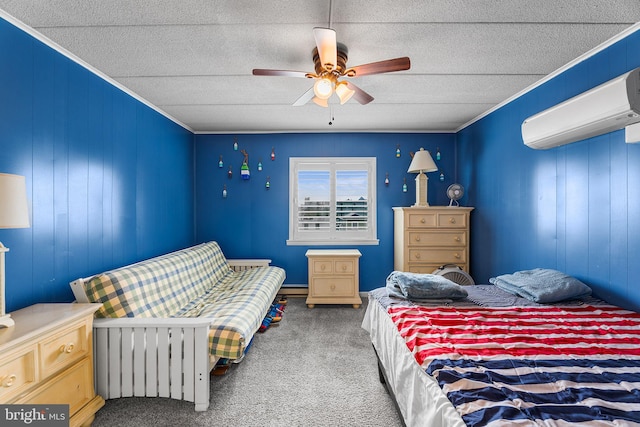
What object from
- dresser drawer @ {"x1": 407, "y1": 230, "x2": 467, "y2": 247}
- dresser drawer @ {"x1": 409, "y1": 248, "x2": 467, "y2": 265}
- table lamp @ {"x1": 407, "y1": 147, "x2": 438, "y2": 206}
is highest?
table lamp @ {"x1": 407, "y1": 147, "x2": 438, "y2": 206}

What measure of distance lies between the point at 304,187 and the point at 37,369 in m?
3.56

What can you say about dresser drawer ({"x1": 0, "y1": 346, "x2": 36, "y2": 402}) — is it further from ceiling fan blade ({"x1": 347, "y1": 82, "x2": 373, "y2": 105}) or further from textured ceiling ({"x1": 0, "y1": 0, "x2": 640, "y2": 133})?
ceiling fan blade ({"x1": 347, "y1": 82, "x2": 373, "y2": 105})

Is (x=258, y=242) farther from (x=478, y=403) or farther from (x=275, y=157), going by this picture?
(x=478, y=403)

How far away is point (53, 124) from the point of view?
2125mm

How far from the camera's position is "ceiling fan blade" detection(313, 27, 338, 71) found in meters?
1.71

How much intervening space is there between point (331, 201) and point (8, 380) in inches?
149

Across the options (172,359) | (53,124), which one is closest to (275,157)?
(53,124)

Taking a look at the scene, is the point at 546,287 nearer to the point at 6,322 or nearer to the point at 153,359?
the point at 153,359

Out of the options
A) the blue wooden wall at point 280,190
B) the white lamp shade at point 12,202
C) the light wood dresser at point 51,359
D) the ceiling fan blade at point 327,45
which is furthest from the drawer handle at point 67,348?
the blue wooden wall at point 280,190

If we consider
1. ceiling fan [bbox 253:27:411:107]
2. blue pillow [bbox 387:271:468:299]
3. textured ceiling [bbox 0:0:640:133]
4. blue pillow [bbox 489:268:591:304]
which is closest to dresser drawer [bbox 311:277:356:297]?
blue pillow [bbox 387:271:468:299]

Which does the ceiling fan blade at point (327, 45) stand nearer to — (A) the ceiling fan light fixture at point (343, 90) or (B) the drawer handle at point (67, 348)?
(A) the ceiling fan light fixture at point (343, 90)

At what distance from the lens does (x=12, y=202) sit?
1.49 metres

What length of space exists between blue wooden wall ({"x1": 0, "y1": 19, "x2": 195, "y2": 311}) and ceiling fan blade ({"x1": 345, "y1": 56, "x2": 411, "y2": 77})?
208cm

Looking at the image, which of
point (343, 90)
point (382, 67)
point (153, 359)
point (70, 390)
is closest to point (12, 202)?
Result: point (70, 390)
